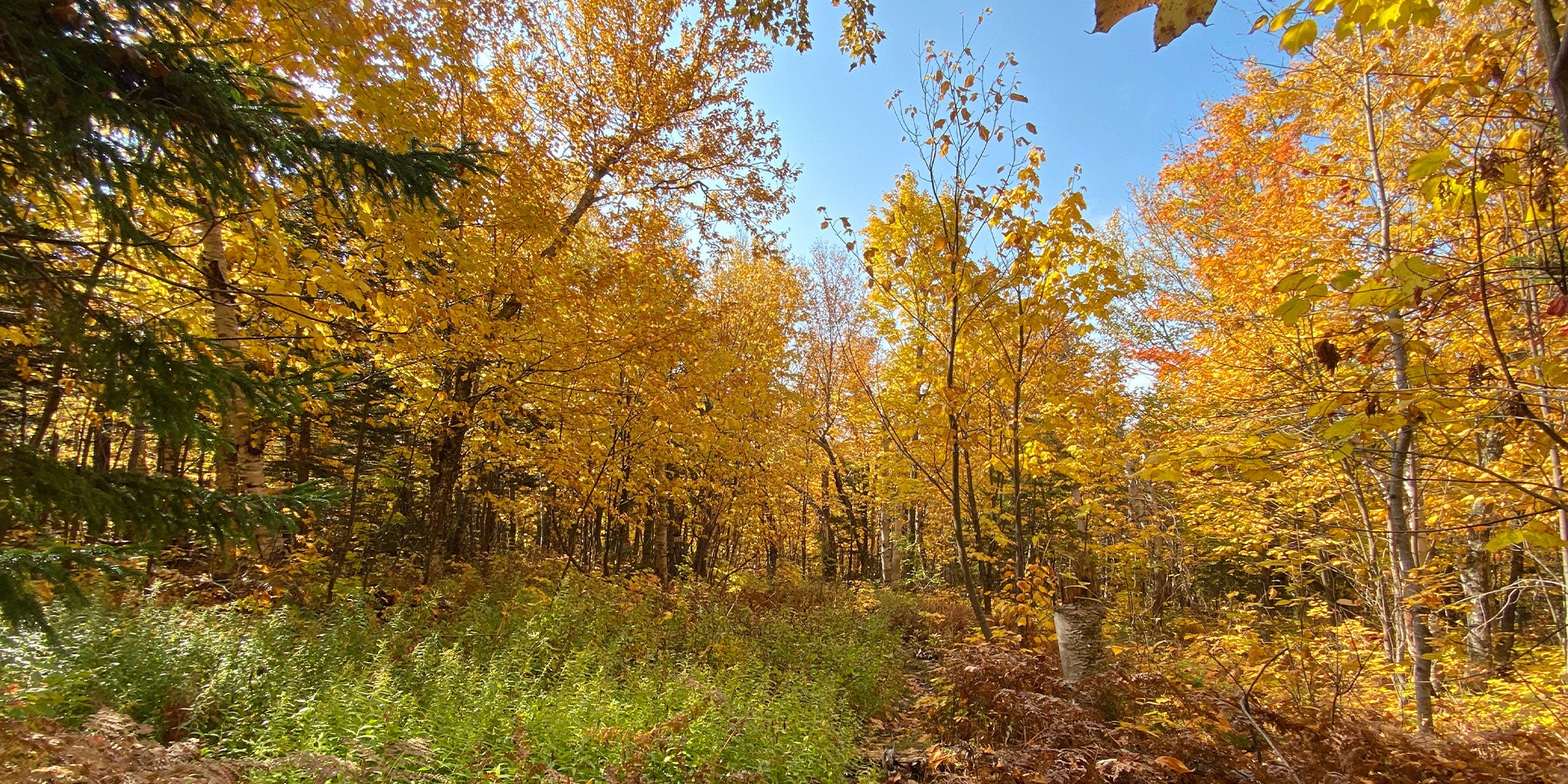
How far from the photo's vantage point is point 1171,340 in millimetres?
10836

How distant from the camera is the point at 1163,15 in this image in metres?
0.93

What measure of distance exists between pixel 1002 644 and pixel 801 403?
621 cm

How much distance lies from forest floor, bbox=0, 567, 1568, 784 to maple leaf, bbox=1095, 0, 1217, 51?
122 inches

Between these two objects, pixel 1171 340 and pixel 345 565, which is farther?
pixel 1171 340

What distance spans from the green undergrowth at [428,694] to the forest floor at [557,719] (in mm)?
19

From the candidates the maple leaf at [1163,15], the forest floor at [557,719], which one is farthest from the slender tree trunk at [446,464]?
the maple leaf at [1163,15]

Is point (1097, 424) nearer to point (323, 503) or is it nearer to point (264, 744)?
point (323, 503)

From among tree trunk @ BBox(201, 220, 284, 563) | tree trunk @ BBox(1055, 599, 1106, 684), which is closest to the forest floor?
tree trunk @ BBox(1055, 599, 1106, 684)

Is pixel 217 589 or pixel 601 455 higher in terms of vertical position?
pixel 601 455

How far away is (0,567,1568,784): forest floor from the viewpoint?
111 inches

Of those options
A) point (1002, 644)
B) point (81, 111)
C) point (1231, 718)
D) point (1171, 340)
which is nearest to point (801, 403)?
point (1002, 644)

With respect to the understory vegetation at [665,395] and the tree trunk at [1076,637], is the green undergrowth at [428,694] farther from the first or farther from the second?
the tree trunk at [1076,637]

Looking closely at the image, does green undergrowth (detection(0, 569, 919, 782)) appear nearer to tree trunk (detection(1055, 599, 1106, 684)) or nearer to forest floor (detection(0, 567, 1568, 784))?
forest floor (detection(0, 567, 1568, 784))

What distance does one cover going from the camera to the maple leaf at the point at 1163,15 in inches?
35.4
